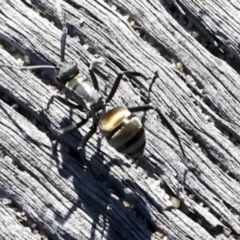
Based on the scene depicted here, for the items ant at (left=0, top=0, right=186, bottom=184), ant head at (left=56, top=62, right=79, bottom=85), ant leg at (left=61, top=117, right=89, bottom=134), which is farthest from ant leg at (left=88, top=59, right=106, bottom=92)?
ant leg at (left=61, top=117, right=89, bottom=134)

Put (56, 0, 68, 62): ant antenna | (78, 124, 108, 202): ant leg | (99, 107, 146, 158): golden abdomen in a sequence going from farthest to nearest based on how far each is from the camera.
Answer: (56, 0, 68, 62): ant antenna < (78, 124, 108, 202): ant leg < (99, 107, 146, 158): golden abdomen

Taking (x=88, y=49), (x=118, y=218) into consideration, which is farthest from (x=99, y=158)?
(x=88, y=49)

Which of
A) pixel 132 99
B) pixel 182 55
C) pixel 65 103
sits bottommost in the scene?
pixel 65 103

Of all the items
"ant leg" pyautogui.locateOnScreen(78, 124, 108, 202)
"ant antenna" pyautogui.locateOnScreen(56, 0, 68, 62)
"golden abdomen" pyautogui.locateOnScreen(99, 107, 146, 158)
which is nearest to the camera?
"golden abdomen" pyautogui.locateOnScreen(99, 107, 146, 158)

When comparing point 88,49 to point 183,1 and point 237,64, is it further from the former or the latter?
point 237,64

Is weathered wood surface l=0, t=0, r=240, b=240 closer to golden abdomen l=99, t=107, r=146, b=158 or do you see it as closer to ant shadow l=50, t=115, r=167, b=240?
ant shadow l=50, t=115, r=167, b=240

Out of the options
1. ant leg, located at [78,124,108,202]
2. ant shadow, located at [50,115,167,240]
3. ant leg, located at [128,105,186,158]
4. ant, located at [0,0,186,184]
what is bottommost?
ant shadow, located at [50,115,167,240]

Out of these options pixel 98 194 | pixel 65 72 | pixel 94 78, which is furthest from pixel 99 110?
pixel 98 194

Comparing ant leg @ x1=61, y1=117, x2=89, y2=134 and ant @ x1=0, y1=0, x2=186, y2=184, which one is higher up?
ant @ x1=0, y1=0, x2=186, y2=184

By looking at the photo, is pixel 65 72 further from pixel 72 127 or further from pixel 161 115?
pixel 161 115
